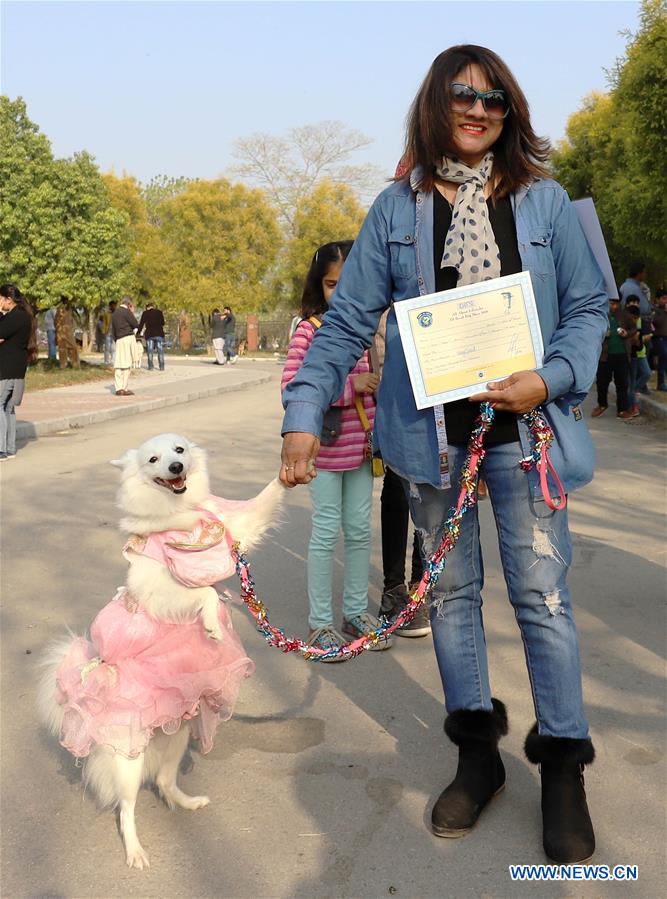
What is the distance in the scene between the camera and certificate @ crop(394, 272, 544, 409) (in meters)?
2.78

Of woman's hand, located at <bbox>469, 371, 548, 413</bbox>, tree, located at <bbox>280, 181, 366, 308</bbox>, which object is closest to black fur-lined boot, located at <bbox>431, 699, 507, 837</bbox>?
woman's hand, located at <bbox>469, 371, 548, 413</bbox>

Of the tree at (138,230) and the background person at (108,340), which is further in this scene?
the tree at (138,230)

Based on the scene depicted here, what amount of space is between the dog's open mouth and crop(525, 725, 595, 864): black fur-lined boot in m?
1.35

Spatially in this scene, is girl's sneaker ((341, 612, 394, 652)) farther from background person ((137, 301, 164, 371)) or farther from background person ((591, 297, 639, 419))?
background person ((137, 301, 164, 371))

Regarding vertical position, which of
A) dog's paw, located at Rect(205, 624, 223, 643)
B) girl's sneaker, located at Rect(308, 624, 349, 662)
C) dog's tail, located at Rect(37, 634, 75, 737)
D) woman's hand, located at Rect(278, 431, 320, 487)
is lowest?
girl's sneaker, located at Rect(308, 624, 349, 662)

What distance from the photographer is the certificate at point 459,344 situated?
2779 mm

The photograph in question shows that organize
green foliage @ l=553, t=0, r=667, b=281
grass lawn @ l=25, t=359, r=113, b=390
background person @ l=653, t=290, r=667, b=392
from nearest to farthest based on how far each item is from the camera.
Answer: green foliage @ l=553, t=0, r=667, b=281, background person @ l=653, t=290, r=667, b=392, grass lawn @ l=25, t=359, r=113, b=390

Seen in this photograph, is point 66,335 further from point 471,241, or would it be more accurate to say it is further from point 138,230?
point 471,241

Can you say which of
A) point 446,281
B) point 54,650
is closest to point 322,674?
point 54,650

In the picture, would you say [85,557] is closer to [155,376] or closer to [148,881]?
[148,881]

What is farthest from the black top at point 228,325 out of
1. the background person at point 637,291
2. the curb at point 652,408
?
the curb at point 652,408

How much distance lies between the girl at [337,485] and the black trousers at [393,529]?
170 millimetres

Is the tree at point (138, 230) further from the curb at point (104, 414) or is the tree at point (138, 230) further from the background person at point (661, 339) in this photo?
the background person at point (661, 339)

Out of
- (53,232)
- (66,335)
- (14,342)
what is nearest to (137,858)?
(14,342)
